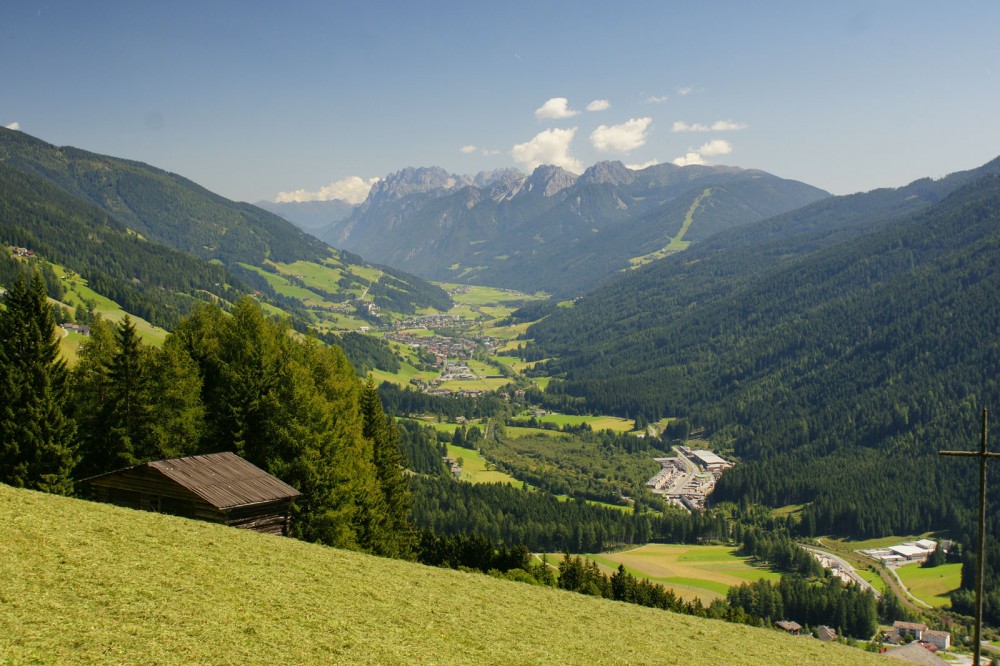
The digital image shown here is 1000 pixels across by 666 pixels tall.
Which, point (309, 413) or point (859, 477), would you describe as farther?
point (859, 477)

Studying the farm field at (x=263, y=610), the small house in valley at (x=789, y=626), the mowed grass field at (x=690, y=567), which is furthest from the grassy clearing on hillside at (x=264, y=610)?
the mowed grass field at (x=690, y=567)

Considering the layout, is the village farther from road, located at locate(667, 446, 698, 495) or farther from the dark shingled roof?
the dark shingled roof

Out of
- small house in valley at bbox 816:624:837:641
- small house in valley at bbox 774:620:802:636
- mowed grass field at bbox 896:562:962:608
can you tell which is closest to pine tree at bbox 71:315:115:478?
small house in valley at bbox 774:620:802:636

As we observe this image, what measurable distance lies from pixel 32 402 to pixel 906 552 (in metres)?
124

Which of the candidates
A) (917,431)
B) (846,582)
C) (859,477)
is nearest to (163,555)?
(846,582)

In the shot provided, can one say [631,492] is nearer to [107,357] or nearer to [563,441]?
[563,441]

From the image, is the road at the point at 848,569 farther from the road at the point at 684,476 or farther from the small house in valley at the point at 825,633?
the road at the point at 684,476

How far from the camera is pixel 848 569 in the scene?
356ft

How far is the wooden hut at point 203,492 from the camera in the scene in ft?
108

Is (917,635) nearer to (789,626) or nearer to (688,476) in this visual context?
(789,626)

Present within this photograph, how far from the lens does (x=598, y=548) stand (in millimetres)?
110312

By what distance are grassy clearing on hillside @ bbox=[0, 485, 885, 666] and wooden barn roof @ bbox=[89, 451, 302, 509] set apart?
304cm

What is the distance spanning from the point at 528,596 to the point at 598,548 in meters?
82.4

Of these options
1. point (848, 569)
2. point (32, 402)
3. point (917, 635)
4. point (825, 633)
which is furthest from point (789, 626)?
point (32, 402)
